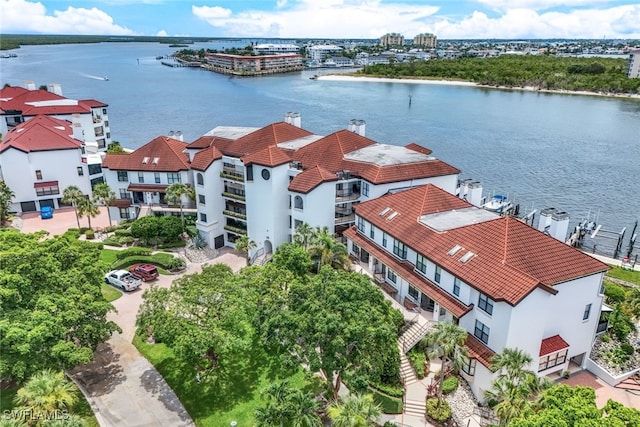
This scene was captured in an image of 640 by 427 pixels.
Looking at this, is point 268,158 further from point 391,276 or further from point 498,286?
point 498,286

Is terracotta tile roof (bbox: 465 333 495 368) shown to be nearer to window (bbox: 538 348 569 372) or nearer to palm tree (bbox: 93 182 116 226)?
window (bbox: 538 348 569 372)

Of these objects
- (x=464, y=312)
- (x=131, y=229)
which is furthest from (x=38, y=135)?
(x=464, y=312)

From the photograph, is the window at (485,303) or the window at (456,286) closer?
the window at (485,303)

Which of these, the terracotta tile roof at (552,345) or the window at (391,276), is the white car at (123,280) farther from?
the terracotta tile roof at (552,345)

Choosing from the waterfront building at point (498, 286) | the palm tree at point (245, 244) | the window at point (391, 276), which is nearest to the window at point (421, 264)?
the waterfront building at point (498, 286)

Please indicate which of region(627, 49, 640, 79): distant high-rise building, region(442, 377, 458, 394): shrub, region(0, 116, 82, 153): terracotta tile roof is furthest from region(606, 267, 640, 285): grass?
region(627, 49, 640, 79): distant high-rise building

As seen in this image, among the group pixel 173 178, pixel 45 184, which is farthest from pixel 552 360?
pixel 45 184

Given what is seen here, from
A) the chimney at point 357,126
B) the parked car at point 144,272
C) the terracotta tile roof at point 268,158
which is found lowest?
the parked car at point 144,272
